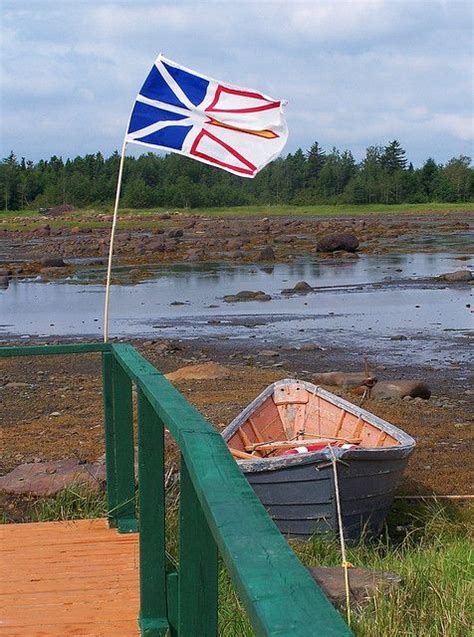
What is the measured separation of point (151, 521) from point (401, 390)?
31.6 feet

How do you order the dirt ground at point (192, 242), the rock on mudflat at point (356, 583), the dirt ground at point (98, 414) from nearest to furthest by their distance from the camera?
the rock on mudflat at point (356, 583), the dirt ground at point (98, 414), the dirt ground at point (192, 242)

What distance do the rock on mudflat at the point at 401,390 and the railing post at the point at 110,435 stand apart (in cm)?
782

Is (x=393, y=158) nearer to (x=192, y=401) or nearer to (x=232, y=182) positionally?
(x=232, y=182)

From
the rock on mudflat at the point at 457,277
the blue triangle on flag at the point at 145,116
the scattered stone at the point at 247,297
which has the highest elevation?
the blue triangle on flag at the point at 145,116

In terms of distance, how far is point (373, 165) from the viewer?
118 m

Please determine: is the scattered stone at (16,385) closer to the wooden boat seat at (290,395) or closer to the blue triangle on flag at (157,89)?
the wooden boat seat at (290,395)

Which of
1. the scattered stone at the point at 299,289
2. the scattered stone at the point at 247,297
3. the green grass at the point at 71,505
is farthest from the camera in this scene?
the scattered stone at the point at 299,289

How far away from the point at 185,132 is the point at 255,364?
30.7 ft

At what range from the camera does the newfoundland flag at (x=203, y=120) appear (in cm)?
732

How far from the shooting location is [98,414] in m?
11.6

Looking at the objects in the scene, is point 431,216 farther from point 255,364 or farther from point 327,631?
point 327,631

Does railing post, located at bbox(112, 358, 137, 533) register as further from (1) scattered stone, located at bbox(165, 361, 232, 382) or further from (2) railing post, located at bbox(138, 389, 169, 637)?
(1) scattered stone, located at bbox(165, 361, 232, 382)

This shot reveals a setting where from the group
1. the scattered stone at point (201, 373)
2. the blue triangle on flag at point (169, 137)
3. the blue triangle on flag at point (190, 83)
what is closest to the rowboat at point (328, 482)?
the blue triangle on flag at point (169, 137)

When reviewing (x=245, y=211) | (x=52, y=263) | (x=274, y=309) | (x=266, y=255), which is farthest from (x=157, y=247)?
(x=245, y=211)
